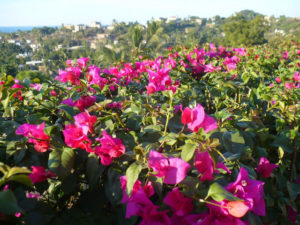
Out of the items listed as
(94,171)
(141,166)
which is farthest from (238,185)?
(94,171)

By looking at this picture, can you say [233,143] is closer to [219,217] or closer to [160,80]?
[219,217]

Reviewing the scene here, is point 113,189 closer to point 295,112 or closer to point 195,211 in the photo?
point 195,211

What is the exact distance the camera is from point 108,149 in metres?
0.63

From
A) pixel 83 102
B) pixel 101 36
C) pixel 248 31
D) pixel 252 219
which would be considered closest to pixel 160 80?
pixel 83 102

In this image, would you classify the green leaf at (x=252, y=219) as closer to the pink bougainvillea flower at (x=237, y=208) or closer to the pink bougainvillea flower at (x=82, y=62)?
the pink bougainvillea flower at (x=237, y=208)

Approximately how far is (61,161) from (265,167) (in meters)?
0.67

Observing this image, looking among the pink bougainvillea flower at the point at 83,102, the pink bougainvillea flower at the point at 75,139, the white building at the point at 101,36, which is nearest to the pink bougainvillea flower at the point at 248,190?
the pink bougainvillea flower at the point at 75,139

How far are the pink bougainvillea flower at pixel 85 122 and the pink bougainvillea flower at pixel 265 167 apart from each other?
1.94 ft

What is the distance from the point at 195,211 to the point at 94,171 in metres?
0.29

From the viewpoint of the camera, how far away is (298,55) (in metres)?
3.89

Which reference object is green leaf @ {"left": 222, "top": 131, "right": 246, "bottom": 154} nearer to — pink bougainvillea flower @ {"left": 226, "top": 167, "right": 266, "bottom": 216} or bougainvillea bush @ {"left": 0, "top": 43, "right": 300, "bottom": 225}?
bougainvillea bush @ {"left": 0, "top": 43, "right": 300, "bottom": 225}

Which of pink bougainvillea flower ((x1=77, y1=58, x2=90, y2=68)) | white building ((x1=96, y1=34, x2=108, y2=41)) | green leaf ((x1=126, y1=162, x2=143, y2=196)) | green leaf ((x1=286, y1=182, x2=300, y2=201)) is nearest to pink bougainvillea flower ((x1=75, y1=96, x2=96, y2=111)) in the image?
green leaf ((x1=126, y1=162, x2=143, y2=196))

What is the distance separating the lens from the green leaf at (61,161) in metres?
0.60

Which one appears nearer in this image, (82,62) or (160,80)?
(160,80)
